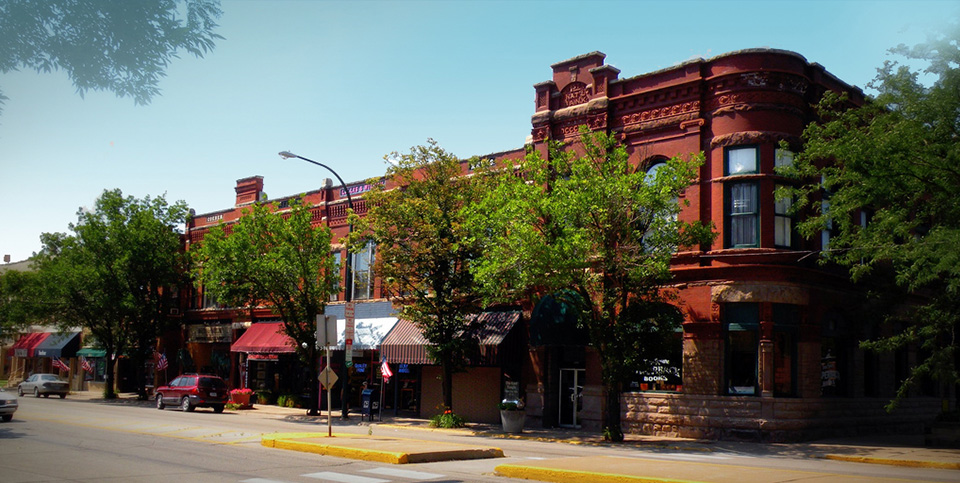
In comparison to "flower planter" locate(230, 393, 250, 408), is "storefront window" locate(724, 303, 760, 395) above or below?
above

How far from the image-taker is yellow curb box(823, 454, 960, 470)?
18.5m

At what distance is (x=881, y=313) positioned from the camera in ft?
87.7

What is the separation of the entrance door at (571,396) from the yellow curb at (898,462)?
9893mm

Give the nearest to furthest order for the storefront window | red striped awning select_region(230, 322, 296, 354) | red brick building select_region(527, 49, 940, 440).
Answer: red brick building select_region(527, 49, 940, 440), the storefront window, red striped awning select_region(230, 322, 296, 354)

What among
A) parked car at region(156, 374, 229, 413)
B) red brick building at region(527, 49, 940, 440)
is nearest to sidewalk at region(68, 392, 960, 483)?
red brick building at region(527, 49, 940, 440)

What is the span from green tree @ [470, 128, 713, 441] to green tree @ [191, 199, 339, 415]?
11.5m

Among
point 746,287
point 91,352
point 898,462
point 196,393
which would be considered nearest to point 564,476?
point 898,462

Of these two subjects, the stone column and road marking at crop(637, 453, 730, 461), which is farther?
the stone column

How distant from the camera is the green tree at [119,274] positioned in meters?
43.8

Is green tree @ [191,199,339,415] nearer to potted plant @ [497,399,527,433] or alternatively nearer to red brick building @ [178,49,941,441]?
red brick building @ [178,49,941,441]

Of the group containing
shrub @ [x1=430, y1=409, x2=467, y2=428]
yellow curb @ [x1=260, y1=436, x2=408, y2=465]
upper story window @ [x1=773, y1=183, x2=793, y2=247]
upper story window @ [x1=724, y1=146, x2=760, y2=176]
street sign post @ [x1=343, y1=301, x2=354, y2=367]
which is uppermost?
upper story window @ [x1=724, y1=146, x2=760, y2=176]

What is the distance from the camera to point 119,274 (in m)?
44.3

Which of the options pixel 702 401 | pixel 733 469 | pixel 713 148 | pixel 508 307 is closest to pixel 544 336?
pixel 508 307

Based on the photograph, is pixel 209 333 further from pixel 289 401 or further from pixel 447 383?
pixel 447 383
